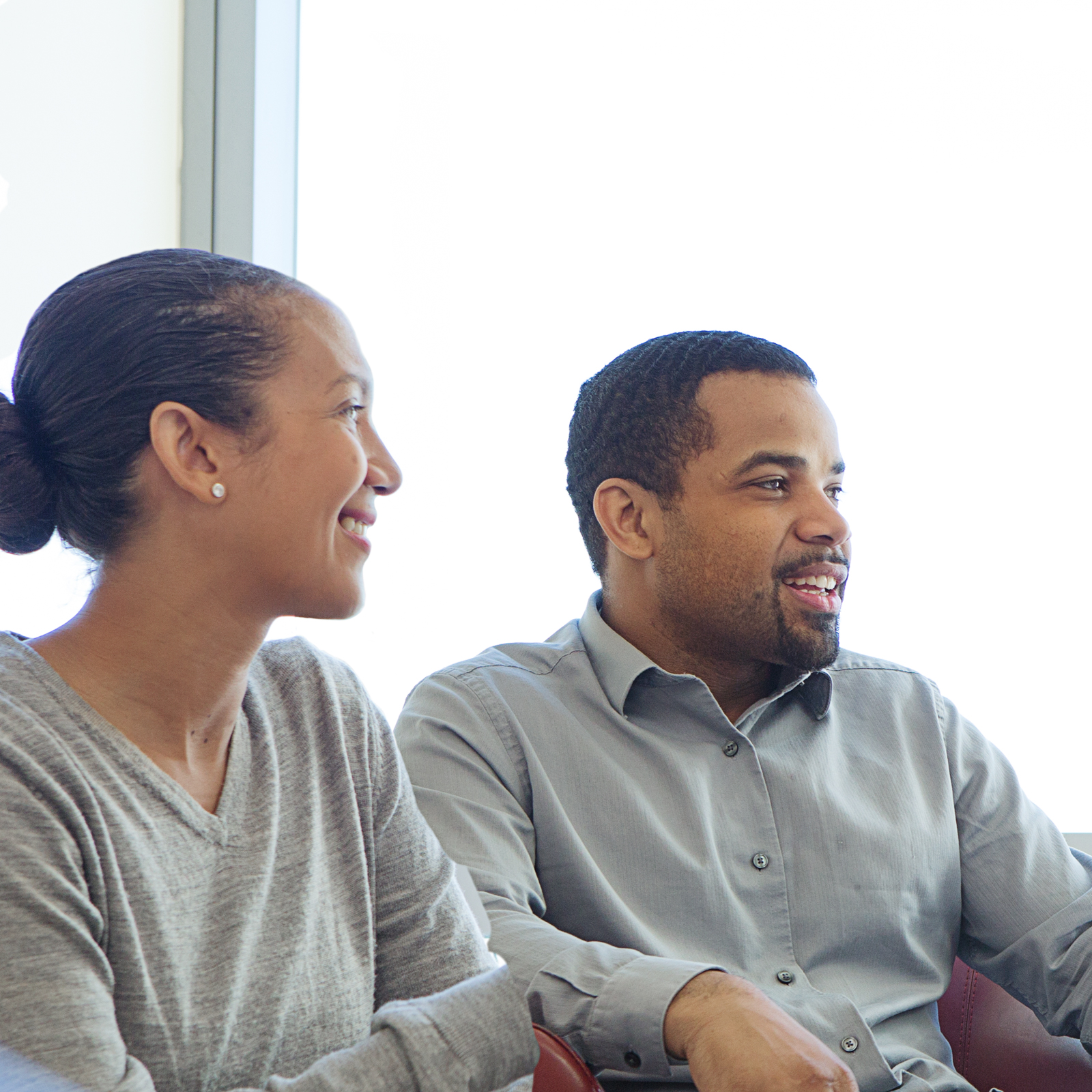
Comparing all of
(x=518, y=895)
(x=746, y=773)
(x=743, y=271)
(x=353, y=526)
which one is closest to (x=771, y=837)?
(x=746, y=773)

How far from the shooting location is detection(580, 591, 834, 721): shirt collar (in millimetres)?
1536

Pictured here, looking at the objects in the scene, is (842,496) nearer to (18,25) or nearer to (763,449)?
(763,449)

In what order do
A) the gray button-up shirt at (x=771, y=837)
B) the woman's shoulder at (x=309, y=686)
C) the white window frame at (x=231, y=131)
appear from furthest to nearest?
the white window frame at (x=231, y=131) < the gray button-up shirt at (x=771, y=837) < the woman's shoulder at (x=309, y=686)

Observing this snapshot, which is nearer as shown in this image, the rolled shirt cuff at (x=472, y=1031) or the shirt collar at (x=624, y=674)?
the rolled shirt cuff at (x=472, y=1031)

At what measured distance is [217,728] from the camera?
1.10 meters

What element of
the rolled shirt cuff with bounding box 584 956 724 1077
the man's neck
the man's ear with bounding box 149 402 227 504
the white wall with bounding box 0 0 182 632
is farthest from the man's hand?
the white wall with bounding box 0 0 182 632

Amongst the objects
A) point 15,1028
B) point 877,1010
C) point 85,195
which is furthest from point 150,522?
point 85,195

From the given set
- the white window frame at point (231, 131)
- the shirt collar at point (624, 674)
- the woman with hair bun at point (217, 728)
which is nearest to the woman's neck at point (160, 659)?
the woman with hair bun at point (217, 728)

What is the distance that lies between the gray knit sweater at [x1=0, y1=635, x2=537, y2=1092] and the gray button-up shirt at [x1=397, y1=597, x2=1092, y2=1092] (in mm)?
163

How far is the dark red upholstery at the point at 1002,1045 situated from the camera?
144cm

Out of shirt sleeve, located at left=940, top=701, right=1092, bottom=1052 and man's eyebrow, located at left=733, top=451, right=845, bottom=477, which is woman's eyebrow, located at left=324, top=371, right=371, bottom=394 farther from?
shirt sleeve, located at left=940, top=701, right=1092, bottom=1052

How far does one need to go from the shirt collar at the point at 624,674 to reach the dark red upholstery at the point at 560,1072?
0.54 metres

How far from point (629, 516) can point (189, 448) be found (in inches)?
30.0

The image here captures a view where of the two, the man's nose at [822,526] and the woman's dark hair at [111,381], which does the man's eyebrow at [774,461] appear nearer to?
the man's nose at [822,526]
